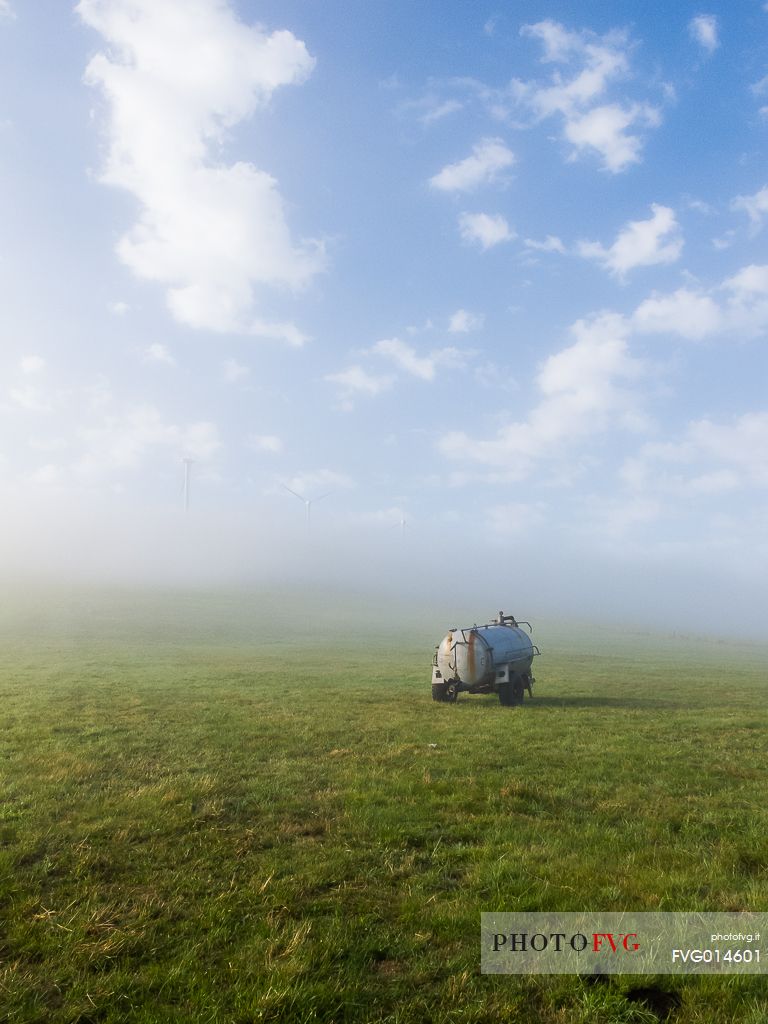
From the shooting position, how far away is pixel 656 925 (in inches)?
257

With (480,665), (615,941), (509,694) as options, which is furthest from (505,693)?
(615,941)

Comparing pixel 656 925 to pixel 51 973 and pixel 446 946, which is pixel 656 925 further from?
pixel 51 973

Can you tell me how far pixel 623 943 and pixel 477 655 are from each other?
19.7 meters

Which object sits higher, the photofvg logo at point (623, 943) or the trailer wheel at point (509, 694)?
the photofvg logo at point (623, 943)

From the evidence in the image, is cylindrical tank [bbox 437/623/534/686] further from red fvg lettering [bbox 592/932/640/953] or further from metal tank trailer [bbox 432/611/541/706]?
red fvg lettering [bbox 592/932/640/953]

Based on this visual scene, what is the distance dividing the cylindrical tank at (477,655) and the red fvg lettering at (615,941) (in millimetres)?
19457

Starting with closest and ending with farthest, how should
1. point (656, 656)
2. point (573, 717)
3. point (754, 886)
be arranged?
point (754, 886), point (573, 717), point (656, 656)

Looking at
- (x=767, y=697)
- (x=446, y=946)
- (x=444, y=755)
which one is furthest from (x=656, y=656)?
(x=446, y=946)

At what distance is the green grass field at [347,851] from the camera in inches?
217

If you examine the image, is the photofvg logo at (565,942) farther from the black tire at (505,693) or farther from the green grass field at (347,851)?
the black tire at (505,693)

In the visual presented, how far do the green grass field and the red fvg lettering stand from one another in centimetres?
54

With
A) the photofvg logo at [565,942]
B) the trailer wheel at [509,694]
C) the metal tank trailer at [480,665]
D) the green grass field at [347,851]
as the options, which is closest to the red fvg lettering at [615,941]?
the photofvg logo at [565,942]

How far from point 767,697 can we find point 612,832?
29.5 meters

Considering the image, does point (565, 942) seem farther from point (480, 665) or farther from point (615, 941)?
point (480, 665)
